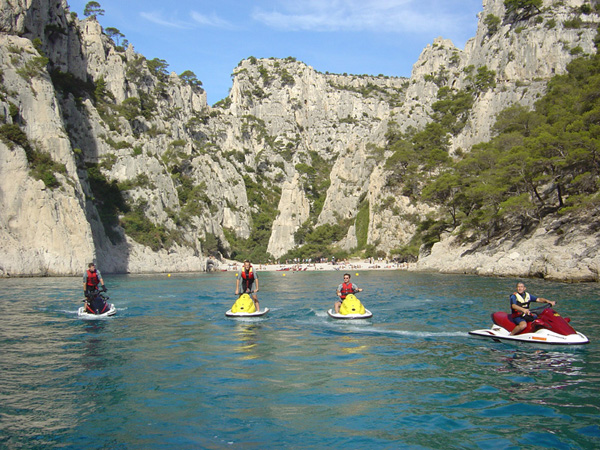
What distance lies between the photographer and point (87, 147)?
222 feet

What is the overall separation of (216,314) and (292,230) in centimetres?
7945

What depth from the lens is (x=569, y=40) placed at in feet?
216

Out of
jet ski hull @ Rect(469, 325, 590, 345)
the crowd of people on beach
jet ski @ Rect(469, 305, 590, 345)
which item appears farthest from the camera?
the crowd of people on beach

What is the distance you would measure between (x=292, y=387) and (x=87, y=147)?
69.3 m

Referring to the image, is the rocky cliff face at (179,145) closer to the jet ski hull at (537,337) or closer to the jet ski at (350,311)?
the jet ski at (350,311)

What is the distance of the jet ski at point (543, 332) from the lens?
10.7 meters

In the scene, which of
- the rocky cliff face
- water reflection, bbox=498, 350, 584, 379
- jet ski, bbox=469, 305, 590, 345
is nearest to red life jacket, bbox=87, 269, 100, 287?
jet ski, bbox=469, 305, 590, 345

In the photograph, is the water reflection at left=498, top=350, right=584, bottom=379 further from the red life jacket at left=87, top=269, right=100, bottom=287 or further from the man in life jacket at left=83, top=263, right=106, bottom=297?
the red life jacket at left=87, top=269, right=100, bottom=287

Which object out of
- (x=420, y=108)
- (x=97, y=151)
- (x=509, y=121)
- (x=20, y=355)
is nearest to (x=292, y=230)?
(x=420, y=108)

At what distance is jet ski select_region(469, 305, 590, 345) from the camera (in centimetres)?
1067

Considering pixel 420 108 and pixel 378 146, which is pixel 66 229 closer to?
pixel 378 146

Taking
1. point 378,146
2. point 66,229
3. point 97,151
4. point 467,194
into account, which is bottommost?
point 66,229

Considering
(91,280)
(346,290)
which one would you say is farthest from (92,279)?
(346,290)

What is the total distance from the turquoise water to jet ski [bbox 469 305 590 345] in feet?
0.82
